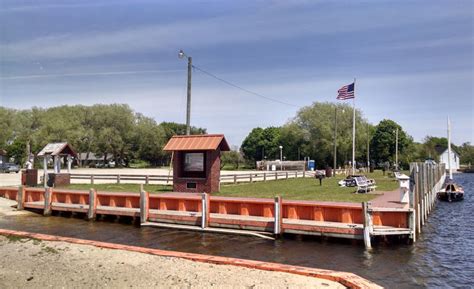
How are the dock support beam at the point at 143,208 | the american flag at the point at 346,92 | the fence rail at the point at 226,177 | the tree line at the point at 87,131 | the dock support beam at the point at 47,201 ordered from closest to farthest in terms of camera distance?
the dock support beam at the point at 143,208 → the dock support beam at the point at 47,201 → the fence rail at the point at 226,177 → the american flag at the point at 346,92 → the tree line at the point at 87,131

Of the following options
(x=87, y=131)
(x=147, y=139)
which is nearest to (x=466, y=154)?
(x=147, y=139)

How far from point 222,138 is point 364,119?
7398cm

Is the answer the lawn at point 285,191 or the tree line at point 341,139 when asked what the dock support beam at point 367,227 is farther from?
the tree line at point 341,139

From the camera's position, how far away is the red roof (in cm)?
2591

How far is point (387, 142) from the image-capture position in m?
104

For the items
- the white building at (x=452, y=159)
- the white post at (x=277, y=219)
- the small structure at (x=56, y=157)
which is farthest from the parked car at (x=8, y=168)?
the white building at (x=452, y=159)

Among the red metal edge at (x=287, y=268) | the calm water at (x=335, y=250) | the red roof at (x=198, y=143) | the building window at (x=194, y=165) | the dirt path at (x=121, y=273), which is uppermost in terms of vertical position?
the red roof at (x=198, y=143)

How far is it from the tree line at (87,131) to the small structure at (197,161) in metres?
60.1

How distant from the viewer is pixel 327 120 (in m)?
89.7

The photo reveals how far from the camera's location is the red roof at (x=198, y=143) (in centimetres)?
2591

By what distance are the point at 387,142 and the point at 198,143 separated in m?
86.3

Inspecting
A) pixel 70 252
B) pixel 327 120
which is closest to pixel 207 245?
pixel 70 252

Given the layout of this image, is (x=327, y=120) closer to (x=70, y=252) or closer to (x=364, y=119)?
(x=364, y=119)

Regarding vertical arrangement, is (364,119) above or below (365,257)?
above
